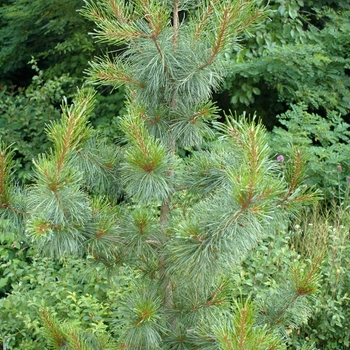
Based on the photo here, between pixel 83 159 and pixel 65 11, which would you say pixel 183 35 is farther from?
pixel 65 11

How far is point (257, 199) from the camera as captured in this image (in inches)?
74.2

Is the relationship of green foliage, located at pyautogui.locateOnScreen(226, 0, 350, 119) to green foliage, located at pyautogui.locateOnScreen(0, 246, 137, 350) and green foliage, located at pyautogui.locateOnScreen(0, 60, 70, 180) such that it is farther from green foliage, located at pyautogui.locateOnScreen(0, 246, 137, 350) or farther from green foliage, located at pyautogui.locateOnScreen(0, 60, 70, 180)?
green foliage, located at pyautogui.locateOnScreen(0, 246, 137, 350)

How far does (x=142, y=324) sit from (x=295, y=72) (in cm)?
384

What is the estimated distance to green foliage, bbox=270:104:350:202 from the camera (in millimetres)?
5102

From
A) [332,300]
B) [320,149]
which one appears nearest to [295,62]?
[320,149]

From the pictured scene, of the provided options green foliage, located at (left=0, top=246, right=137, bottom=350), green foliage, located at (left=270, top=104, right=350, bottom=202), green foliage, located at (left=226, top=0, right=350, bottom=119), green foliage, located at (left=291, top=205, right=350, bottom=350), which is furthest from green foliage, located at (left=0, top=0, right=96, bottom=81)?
green foliage, located at (left=291, top=205, right=350, bottom=350)

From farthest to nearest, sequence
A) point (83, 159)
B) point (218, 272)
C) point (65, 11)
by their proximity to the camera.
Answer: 1. point (65, 11)
2. point (83, 159)
3. point (218, 272)

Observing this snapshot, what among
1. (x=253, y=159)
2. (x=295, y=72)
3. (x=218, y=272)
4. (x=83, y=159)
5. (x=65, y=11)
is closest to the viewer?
(x=253, y=159)

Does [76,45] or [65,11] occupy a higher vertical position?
[65,11]

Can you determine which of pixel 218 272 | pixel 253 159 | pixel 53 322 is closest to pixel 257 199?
pixel 253 159

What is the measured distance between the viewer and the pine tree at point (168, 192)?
1.96m

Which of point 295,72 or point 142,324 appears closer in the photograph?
point 142,324

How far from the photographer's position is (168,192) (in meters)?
2.25

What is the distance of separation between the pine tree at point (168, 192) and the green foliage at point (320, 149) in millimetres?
2731
